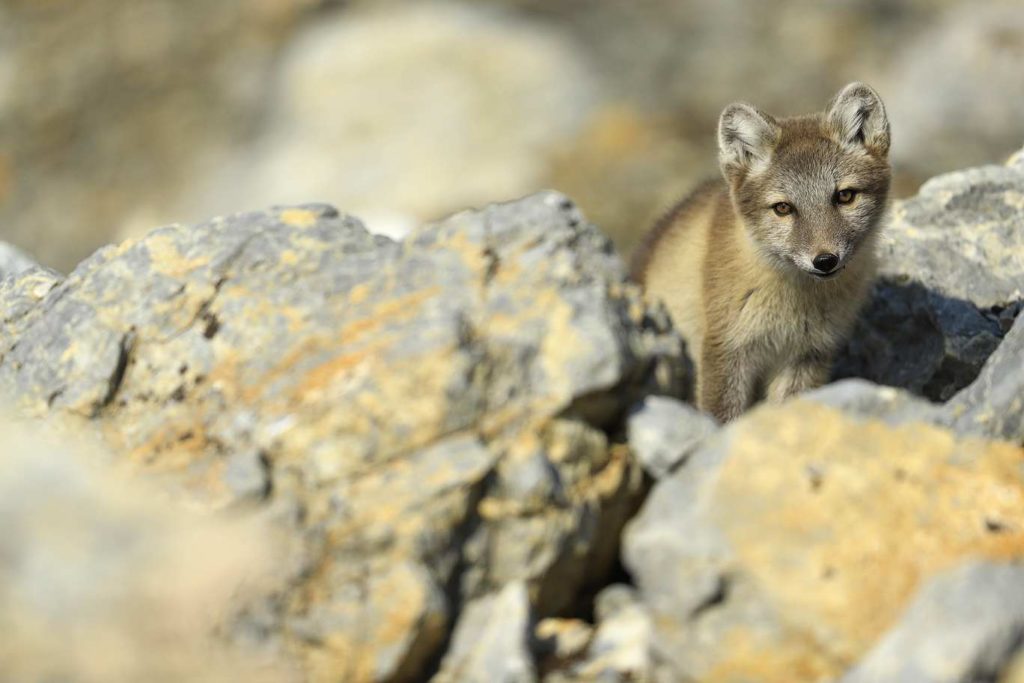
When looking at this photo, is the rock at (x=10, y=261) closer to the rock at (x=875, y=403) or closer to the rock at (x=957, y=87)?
the rock at (x=875, y=403)

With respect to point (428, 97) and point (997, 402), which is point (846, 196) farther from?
point (428, 97)

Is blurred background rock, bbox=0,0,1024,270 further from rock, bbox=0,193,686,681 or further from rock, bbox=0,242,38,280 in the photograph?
rock, bbox=0,193,686,681

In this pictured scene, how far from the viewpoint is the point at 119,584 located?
11.5 feet

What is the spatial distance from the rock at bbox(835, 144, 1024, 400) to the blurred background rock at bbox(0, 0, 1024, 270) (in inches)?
175

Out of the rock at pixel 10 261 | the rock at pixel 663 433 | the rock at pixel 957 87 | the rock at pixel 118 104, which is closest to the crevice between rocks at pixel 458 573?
the rock at pixel 663 433

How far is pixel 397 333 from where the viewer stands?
3.96 meters

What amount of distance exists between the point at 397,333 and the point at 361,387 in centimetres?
22

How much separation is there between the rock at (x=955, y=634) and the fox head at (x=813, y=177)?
7.33 feet

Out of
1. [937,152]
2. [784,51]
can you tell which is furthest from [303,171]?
[937,152]

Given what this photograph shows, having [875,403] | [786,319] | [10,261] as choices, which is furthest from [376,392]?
[10,261]

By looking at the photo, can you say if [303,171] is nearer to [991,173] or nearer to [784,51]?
[784,51]

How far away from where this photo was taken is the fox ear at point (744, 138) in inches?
222

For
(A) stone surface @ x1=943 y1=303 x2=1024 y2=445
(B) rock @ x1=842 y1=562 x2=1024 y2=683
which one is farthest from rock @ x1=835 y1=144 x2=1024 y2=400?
(B) rock @ x1=842 y1=562 x2=1024 y2=683

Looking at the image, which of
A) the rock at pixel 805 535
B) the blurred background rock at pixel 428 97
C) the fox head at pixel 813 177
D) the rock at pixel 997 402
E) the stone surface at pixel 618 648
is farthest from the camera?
the blurred background rock at pixel 428 97
